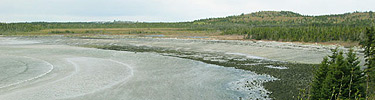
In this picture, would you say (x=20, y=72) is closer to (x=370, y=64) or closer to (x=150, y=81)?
(x=150, y=81)

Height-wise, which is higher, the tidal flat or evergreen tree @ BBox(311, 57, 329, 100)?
evergreen tree @ BBox(311, 57, 329, 100)

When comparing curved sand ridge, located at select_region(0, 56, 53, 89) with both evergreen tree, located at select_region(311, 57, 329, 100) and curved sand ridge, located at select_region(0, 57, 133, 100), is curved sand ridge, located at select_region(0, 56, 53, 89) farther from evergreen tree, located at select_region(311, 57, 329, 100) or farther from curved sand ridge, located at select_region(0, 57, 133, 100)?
evergreen tree, located at select_region(311, 57, 329, 100)

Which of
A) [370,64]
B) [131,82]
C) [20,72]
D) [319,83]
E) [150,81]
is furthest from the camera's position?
[20,72]

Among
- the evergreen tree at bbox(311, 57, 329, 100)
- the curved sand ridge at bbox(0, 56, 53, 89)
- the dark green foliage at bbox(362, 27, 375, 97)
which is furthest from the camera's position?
the curved sand ridge at bbox(0, 56, 53, 89)

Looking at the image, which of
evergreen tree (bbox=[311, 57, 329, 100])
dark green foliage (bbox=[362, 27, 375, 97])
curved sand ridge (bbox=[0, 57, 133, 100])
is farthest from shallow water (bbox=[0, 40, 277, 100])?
dark green foliage (bbox=[362, 27, 375, 97])

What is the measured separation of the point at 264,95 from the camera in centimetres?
1848

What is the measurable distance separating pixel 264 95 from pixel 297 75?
7657 mm

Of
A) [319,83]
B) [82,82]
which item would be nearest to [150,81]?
[82,82]

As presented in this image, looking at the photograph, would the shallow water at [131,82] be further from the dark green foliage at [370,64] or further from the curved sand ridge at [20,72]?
the dark green foliage at [370,64]

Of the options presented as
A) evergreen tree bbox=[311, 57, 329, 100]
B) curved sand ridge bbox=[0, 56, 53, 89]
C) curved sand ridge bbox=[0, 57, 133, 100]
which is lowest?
curved sand ridge bbox=[0, 57, 133, 100]

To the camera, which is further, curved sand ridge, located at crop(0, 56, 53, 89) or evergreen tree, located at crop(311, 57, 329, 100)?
curved sand ridge, located at crop(0, 56, 53, 89)

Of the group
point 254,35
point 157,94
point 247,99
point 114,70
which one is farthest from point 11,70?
point 254,35

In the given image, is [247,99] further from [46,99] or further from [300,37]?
[300,37]

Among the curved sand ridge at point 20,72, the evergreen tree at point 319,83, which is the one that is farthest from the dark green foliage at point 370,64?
the curved sand ridge at point 20,72
